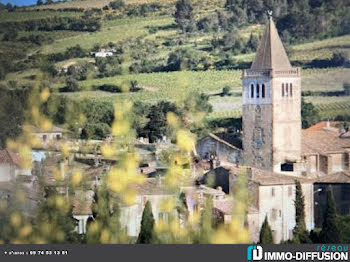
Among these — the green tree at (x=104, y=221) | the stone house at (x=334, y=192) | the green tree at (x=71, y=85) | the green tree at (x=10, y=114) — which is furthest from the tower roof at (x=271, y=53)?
the green tree at (x=104, y=221)

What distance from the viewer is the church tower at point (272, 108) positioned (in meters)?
24.9

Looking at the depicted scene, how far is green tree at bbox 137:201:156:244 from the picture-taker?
19156 millimetres

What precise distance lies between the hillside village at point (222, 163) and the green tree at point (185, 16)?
54.9 inches

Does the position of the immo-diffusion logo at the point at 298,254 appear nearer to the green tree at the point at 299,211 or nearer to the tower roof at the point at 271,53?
the green tree at the point at 299,211

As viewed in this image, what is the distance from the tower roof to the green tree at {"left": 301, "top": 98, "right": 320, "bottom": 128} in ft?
7.39

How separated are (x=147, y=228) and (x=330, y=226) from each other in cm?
291

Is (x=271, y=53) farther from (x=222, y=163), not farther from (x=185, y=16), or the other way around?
(x=185, y=16)

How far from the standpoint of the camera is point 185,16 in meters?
27.5

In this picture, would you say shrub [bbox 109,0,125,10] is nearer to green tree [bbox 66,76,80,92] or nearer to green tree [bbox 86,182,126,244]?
green tree [bbox 66,76,80,92]

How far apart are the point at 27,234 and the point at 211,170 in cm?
529

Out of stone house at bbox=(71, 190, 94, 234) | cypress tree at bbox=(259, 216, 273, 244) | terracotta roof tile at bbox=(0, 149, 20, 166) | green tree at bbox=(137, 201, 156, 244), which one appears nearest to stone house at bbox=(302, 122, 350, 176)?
cypress tree at bbox=(259, 216, 273, 244)

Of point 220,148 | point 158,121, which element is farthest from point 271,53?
point 158,121

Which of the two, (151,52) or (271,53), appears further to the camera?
(151,52)

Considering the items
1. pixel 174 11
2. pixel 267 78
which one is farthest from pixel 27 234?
pixel 174 11
